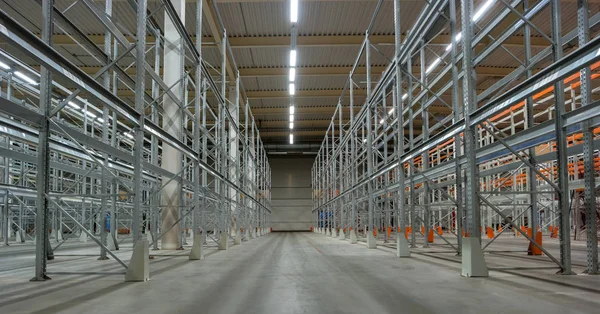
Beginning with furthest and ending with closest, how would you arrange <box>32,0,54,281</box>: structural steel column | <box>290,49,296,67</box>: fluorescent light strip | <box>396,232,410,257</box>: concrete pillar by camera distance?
<box>290,49,296,67</box>: fluorescent light strip < <box>396,232,410,257</box>: concrete pillar < <box>32,0,54,281</box>: structural steel column

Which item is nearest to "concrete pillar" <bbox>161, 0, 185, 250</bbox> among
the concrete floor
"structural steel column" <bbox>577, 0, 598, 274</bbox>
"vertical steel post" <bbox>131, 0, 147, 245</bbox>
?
the concrete floor

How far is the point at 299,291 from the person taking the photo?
6.28 meters

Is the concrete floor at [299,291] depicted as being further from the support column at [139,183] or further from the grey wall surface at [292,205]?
the grey wall surface at [292,205]

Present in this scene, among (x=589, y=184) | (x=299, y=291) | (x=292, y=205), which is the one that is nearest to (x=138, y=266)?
(x=299, y=291)

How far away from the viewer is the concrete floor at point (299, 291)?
5.05 meters

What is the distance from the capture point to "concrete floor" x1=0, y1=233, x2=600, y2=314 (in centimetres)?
505

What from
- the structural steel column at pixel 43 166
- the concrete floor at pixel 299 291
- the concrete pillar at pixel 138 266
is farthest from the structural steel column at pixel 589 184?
the structural steel column at pixel 43 166

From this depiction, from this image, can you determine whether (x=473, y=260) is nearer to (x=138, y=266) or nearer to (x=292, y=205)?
(x=138, y=266)

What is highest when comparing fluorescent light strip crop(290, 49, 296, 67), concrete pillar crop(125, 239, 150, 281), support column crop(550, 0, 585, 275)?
fluorescent light strip crop(290, 49, 296, 67)

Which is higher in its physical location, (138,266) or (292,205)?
(138,266)

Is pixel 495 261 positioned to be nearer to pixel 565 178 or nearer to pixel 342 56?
pixel 565 178

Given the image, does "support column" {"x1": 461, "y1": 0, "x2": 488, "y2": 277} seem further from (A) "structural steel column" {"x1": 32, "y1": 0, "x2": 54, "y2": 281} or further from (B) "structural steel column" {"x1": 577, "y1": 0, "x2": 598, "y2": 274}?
(A) "structural steel column" {"x1": 32, "y1": 0, "x2": 54, "y2": 281}

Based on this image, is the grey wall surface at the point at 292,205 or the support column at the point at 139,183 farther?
the grey wall surface at the point at 292,205

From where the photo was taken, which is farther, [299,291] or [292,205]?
[292,205]
